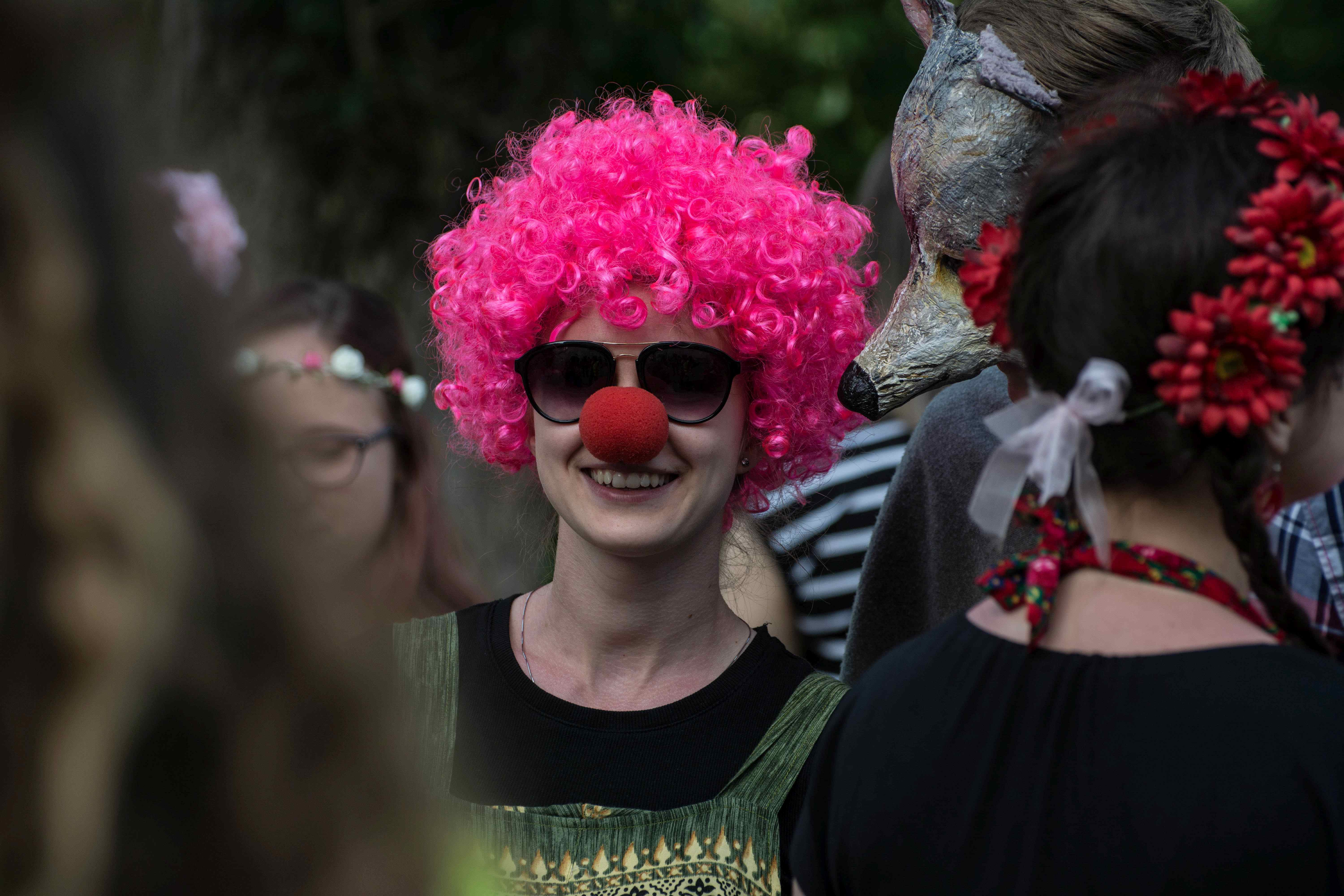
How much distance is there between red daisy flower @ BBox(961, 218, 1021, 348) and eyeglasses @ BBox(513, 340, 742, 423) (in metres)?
0.49

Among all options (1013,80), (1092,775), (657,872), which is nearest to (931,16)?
(1013,80)

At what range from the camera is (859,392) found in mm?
1796

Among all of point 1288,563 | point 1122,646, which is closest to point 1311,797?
point 1122,646

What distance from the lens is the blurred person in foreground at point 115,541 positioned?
0.47 metres

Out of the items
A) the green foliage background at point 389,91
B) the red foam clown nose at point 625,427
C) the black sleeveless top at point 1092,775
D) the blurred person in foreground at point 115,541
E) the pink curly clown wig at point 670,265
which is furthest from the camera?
the green foliage background at point 389,91

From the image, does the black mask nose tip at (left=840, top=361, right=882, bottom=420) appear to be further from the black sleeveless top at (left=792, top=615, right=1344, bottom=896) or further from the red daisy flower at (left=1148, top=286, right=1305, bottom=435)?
the red daisy flower at (left=1148, top=286, right=1305, bottom=435)

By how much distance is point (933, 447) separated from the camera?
2.16 metres

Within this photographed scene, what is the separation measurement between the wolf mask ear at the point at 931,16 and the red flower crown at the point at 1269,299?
2.00ft

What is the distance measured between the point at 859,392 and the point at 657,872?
2.34 ft

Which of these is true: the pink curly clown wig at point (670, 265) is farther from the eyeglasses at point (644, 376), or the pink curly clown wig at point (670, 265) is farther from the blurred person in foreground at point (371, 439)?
the blurred person in foreground at point (371, 439)

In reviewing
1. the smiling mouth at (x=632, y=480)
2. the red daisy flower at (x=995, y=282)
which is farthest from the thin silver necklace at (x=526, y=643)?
the red daisy flower at (x=995, y=282)

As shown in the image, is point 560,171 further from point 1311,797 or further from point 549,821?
point 1311,797

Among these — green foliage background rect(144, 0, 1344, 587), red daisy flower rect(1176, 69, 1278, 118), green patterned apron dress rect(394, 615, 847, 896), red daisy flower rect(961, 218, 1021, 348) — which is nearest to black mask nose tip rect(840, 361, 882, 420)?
red daisy flower rect(961, 218, 1021, 348)

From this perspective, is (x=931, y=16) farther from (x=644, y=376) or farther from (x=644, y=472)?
(x=644, y=472)
